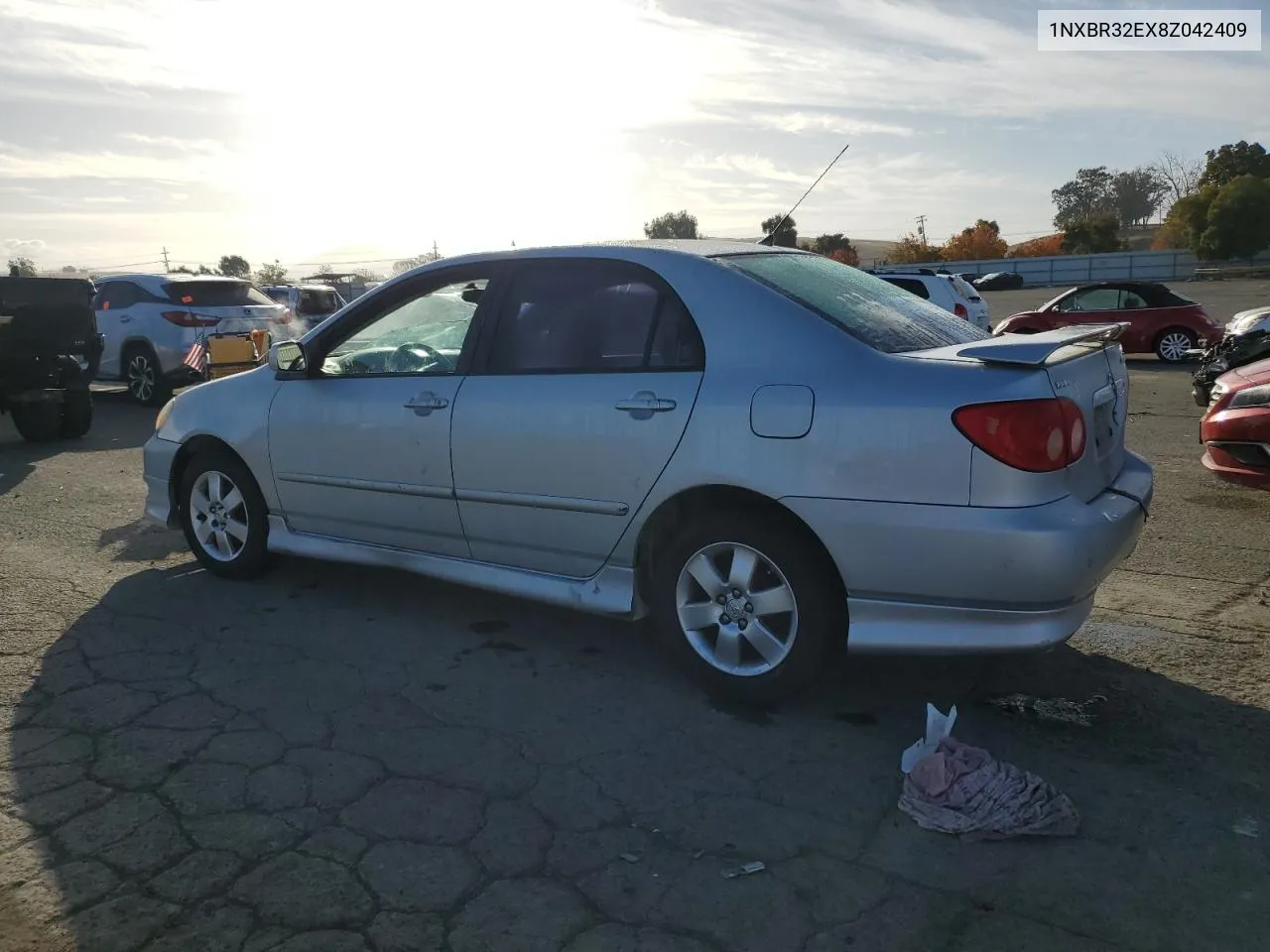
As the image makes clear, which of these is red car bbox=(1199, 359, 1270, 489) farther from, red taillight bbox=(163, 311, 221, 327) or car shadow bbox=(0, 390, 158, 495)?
red taillight bbox=(163, 311, 221, 327)

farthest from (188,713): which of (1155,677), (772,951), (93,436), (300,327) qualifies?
(300,327)

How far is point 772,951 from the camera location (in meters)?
2.48

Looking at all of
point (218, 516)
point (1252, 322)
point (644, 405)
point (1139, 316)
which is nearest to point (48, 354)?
point (218, 516)

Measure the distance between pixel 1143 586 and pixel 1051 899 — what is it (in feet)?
9.80

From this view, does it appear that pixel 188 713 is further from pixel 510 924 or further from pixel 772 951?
pixel 772 951

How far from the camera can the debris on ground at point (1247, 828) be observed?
116 inches

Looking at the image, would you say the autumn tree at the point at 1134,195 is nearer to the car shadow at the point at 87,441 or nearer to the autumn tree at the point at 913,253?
the autumn tree at the point at 913,253

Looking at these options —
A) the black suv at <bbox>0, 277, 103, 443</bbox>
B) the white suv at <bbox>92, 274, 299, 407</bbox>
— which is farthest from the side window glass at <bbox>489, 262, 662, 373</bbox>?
the white suv at <bbox>92, 274, 299, 407</bbox>

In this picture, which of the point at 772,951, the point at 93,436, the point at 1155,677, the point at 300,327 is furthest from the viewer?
the point at 300,327

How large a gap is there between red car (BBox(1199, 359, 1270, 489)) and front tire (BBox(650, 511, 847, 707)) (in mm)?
3536

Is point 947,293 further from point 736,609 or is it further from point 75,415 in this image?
point 736,609

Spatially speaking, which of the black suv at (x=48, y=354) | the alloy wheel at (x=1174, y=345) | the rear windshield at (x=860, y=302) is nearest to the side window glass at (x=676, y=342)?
the rear windshield at (x=860, y=302)

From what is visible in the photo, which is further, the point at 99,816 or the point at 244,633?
the point at 244,633

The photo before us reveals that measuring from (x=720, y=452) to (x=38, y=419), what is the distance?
29.2 feet
